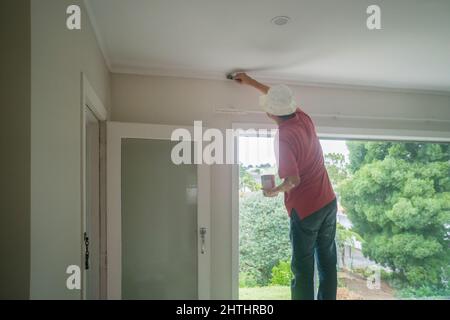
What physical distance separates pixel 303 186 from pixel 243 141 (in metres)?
0.88

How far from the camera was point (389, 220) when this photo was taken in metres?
2.90

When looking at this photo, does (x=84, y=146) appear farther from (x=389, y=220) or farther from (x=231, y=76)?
(x=389, y=220)

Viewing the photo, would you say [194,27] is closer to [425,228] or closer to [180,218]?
[180,218]

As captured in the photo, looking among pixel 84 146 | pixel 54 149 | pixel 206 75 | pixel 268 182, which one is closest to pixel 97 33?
pixel 84 146

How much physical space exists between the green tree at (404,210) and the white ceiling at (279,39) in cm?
77

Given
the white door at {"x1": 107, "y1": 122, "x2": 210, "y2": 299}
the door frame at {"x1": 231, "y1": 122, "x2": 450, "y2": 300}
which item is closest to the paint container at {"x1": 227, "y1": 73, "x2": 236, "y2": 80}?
the door frame at {"x1": 231, "y1": 122, "x2": 450, "y2": 300}

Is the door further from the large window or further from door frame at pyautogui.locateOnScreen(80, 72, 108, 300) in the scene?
the large window

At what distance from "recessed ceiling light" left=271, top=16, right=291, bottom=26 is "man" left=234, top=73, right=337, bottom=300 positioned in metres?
0.34

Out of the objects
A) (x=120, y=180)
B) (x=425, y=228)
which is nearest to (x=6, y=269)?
(x=120, y=180)

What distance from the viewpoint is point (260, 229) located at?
2.58 meters

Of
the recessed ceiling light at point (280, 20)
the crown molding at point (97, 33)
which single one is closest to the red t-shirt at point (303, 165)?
the recessed ceiling light at point (280, 20)

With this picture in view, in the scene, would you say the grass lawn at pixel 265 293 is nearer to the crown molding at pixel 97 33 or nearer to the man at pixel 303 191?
the man at pixel 303 191

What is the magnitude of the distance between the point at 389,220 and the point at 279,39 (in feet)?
6.92

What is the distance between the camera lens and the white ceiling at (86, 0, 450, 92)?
1483 mm
